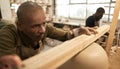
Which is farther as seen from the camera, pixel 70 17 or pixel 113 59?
pixel 70 17

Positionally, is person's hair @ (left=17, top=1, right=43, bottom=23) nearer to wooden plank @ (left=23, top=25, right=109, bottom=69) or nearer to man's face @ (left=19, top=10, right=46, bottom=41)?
man's face @ (left=19, top=10, right=46, bottom=41)

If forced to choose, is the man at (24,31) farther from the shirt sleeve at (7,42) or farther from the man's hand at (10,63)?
the man's hand at (10,63)

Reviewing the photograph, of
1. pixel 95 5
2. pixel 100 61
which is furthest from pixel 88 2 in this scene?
pixel 100 61

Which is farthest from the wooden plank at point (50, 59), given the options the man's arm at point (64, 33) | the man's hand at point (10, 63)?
the man's arm at point (64, 33)

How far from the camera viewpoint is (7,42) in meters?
0.73

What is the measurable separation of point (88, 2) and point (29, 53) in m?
4.03

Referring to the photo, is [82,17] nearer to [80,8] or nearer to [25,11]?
[80,8]

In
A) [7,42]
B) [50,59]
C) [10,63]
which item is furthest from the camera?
[7,42]

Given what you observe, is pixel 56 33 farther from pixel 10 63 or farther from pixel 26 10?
pixel 10 63

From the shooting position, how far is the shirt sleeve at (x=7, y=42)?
0.71 meters

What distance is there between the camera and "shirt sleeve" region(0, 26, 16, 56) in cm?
71

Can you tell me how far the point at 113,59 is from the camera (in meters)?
2.93

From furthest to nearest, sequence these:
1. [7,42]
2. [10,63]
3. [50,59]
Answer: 1. [7,42]
2. [50,59]
3. [10,63]

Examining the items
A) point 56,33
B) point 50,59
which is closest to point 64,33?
point 56,33
